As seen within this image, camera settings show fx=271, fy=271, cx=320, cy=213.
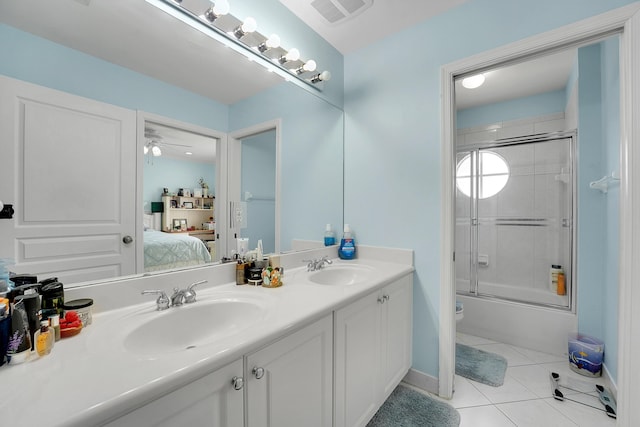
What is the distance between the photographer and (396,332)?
154 cm

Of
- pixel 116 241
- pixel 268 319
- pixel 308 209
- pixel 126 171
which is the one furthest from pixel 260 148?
pixel 268 319

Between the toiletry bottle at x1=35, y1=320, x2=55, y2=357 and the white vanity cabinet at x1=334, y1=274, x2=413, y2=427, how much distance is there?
2.73 feet

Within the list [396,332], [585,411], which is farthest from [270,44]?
[585,411]

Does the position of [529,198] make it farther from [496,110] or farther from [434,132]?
[434,132]

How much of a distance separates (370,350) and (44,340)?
3.80 feet

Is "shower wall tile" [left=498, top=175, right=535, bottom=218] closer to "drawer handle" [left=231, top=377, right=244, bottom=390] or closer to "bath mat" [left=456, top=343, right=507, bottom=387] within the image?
"bath mat" [left=456, top=343, right=507, bottom=387]

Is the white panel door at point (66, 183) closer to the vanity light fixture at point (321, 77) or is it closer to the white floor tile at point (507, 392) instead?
the vanity light fixture at point (321, 77)

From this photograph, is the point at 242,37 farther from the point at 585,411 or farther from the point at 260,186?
the point at 585,411

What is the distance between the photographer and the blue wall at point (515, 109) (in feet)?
9.00

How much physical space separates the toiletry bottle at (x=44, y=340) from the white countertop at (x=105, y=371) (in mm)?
14

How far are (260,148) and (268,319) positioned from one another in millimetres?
1002

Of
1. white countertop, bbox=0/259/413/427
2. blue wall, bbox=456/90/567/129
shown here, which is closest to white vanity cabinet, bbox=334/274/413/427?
white countertop, bbox=0/259/413/427

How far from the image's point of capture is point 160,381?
1.80 ft

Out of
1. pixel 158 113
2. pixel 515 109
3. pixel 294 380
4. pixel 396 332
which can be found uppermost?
pixel 515 109
